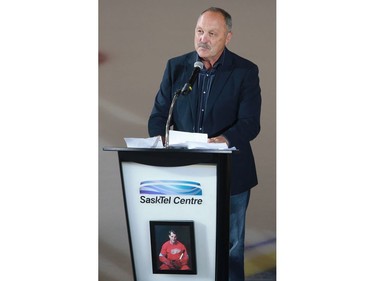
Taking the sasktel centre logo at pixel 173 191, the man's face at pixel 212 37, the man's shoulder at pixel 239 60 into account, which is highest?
the man's face at pixel 212 37

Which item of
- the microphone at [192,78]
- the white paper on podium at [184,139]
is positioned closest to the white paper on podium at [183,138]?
the white paper on podium at [184,139]

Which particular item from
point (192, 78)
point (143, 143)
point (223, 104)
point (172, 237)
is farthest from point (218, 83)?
point (172, 237)

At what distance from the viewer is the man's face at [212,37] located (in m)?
5.25

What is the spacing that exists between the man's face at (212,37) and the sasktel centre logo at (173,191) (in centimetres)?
119

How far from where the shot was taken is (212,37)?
5.26m

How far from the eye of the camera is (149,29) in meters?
5.43

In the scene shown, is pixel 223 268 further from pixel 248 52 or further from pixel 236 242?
pixel 248 52

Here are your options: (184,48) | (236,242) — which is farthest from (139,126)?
(236,242)

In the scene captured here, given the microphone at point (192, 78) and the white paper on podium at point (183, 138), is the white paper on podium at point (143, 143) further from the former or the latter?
the microphone at point (192, 78)

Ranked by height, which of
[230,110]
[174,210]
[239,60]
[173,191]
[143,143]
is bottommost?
[174,210]

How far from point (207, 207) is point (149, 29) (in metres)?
1.61

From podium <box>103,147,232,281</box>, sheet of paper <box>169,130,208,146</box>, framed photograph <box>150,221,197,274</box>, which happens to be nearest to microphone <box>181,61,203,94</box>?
sheet of paper <box>169,130,208,146</box>

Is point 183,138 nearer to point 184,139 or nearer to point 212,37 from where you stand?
point 184,139

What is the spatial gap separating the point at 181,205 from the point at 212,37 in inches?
54.8
